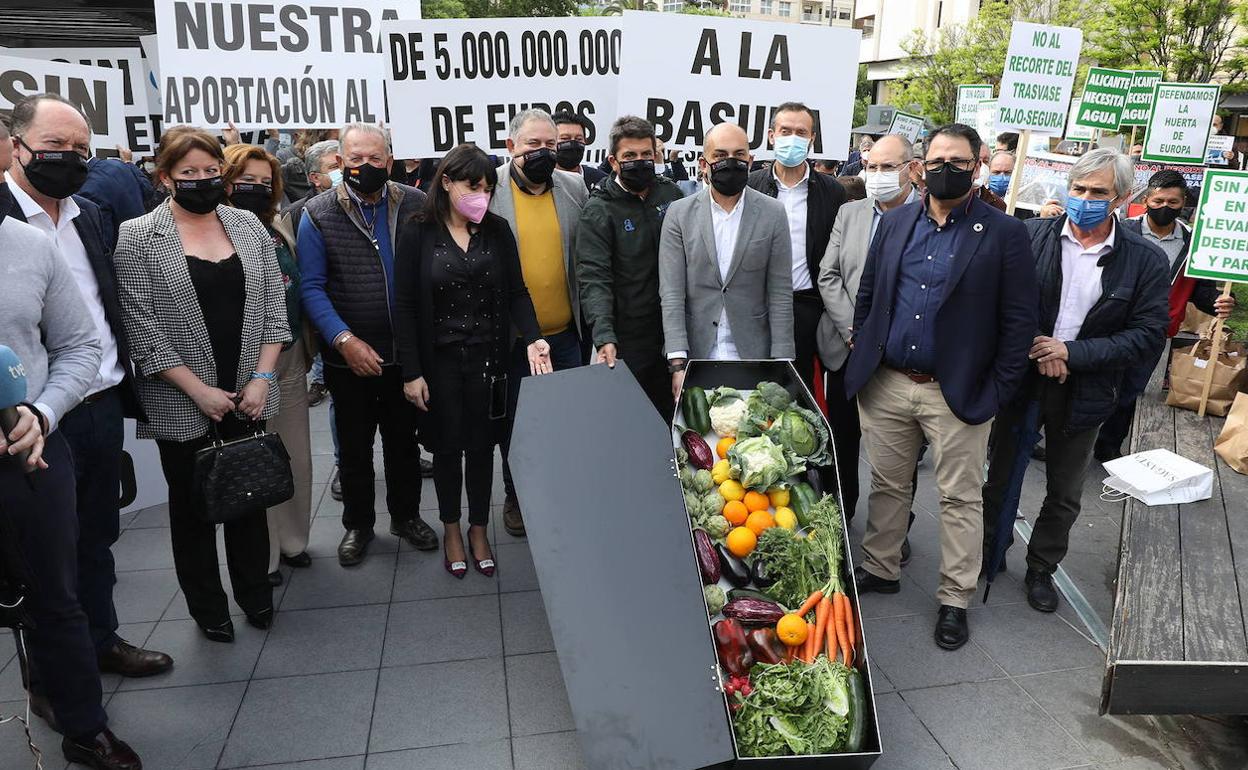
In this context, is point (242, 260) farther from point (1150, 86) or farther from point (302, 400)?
point (1150, 86)

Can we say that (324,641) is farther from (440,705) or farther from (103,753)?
(103,753)

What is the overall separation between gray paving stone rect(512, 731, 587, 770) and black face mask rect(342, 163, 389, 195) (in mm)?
2764

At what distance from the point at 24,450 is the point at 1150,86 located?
11.0 m

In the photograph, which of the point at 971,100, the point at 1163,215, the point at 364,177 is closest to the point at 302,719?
the point at 364,177

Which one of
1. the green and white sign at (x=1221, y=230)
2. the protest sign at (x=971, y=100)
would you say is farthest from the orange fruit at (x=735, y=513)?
the protest sign at (x=971, y=100)

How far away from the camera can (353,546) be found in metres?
4.79

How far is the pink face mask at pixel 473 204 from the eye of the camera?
411 centimetres

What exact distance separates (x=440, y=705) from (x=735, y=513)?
1.49 metres

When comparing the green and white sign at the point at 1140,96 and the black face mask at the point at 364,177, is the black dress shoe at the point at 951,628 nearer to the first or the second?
the black face mask at the point at 364,177

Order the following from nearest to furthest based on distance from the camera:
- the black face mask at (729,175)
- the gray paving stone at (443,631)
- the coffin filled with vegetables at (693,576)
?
1. the coffin filled with vegetables at (693,576)
2. the gray paving stone at (443,631)
3. the black face mask at (729,175)

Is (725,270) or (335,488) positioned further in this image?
(335,488)

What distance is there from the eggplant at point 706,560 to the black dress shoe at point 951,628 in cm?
138

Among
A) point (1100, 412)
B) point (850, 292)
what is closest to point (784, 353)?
point (850, 292)

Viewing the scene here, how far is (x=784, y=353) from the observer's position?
4422 mm
